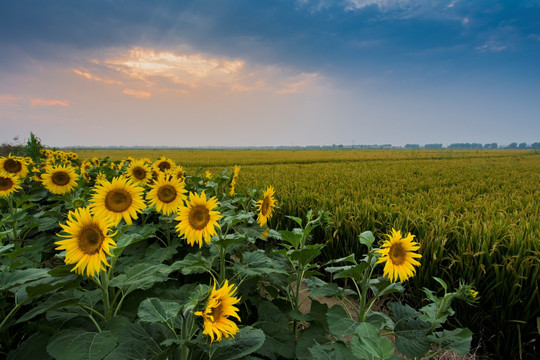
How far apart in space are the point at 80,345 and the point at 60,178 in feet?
8.14

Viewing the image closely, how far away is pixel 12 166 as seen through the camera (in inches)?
159

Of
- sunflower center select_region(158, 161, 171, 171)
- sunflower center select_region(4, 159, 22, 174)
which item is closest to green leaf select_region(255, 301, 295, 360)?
sunflower center select_region(158, 161, 171, 171)

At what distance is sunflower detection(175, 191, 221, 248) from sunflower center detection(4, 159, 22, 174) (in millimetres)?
3856

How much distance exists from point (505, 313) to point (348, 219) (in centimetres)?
176

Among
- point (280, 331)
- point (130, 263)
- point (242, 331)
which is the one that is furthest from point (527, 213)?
point (130, 263)

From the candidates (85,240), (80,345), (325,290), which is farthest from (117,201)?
(325,290)

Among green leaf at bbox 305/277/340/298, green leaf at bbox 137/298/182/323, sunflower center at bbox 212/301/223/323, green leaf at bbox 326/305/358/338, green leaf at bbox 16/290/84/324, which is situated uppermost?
sunflower center at bbox 212/301/223/323

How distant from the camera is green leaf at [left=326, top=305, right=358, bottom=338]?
1.41 m

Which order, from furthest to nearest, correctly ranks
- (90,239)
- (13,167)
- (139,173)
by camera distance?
(13,167) → (139,173) → (90,239)

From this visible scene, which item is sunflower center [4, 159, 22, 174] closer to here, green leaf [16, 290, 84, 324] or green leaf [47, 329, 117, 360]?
green leaf [16, 290, 84, 324]

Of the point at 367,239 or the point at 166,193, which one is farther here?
the point at 166,193

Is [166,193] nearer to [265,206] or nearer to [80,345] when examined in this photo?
[265,206]

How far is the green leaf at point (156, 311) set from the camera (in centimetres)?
112

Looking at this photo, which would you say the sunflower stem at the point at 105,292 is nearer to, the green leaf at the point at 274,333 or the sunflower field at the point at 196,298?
the sunflower field at the point at 196,298
